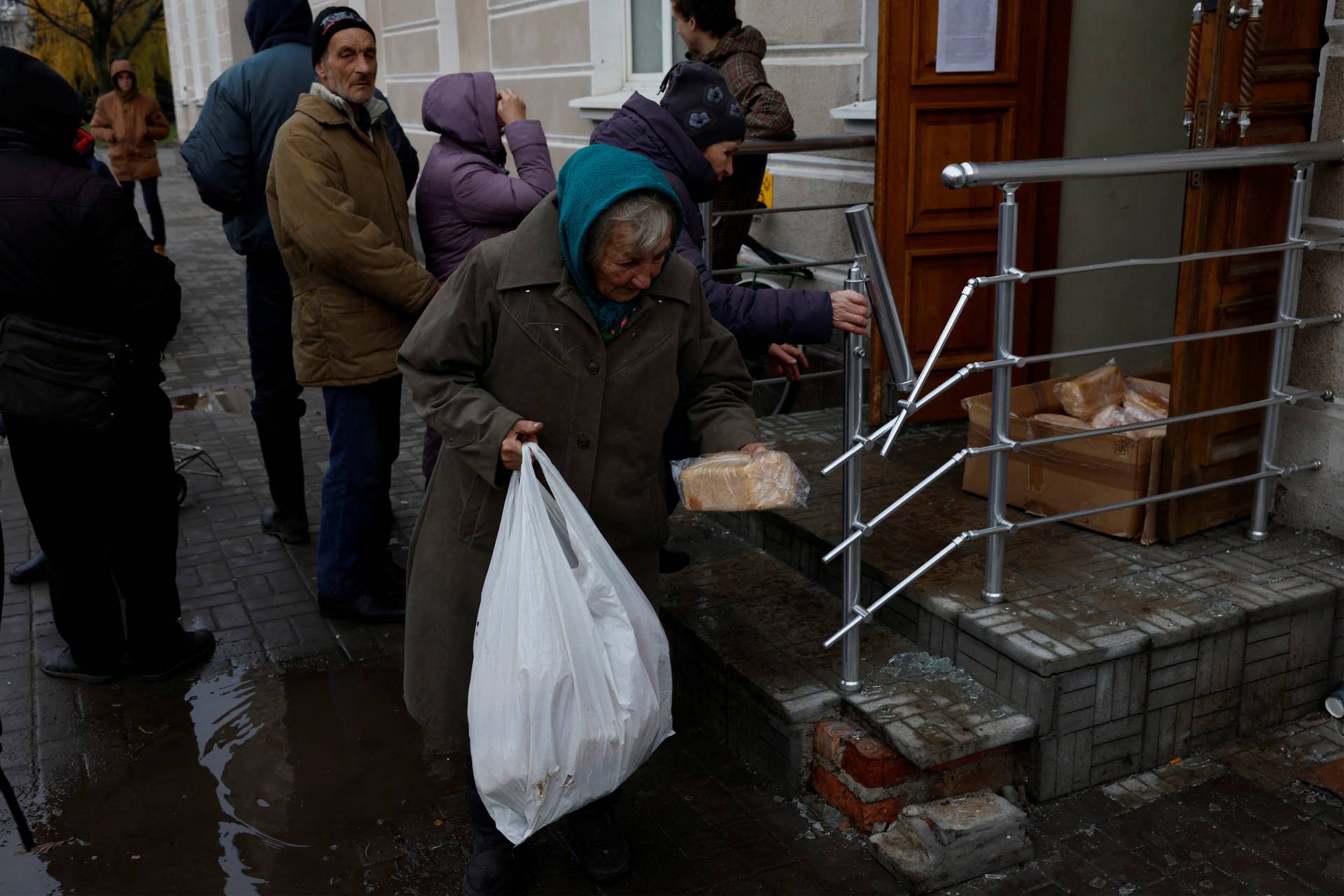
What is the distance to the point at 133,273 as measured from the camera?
3785mm

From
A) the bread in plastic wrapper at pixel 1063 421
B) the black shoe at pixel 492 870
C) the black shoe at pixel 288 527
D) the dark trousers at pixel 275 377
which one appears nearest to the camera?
the black shoe at pixel 492 870

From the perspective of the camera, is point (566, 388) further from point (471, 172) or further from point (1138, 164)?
point (1138, 164)

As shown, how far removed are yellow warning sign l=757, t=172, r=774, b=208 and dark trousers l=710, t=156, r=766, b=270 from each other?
27.4 inches

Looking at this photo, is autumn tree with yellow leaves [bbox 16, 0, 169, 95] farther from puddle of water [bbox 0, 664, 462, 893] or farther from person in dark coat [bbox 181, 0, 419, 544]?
puddle of water [bbox 0, 664, 462, 893]

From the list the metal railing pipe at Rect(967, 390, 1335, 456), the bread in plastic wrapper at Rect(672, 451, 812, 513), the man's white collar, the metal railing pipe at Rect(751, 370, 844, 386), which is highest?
the man's white collar

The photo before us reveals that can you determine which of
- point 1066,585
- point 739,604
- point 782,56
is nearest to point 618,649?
point 739,604

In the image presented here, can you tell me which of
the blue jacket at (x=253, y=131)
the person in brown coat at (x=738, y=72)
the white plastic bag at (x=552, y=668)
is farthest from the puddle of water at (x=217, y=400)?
the white plastic bag at (x=552, y=668)

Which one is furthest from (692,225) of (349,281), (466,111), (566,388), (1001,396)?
(349,281)

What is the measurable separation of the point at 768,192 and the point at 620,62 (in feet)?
8.11

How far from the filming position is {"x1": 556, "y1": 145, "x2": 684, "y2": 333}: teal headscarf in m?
2.65

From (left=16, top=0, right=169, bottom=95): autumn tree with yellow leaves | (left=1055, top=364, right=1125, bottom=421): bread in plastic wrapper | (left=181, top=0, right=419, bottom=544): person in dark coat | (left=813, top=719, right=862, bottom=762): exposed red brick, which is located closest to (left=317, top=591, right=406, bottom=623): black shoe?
(left=181, top=0, right=419, bottom=544): person in dark coat

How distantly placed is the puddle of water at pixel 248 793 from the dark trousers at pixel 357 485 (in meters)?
0.44

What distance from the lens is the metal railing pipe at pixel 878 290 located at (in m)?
3.10

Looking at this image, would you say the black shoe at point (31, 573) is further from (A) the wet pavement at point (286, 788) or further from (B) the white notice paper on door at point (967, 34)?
(B) the white notice paper on door at point (967, 34)
